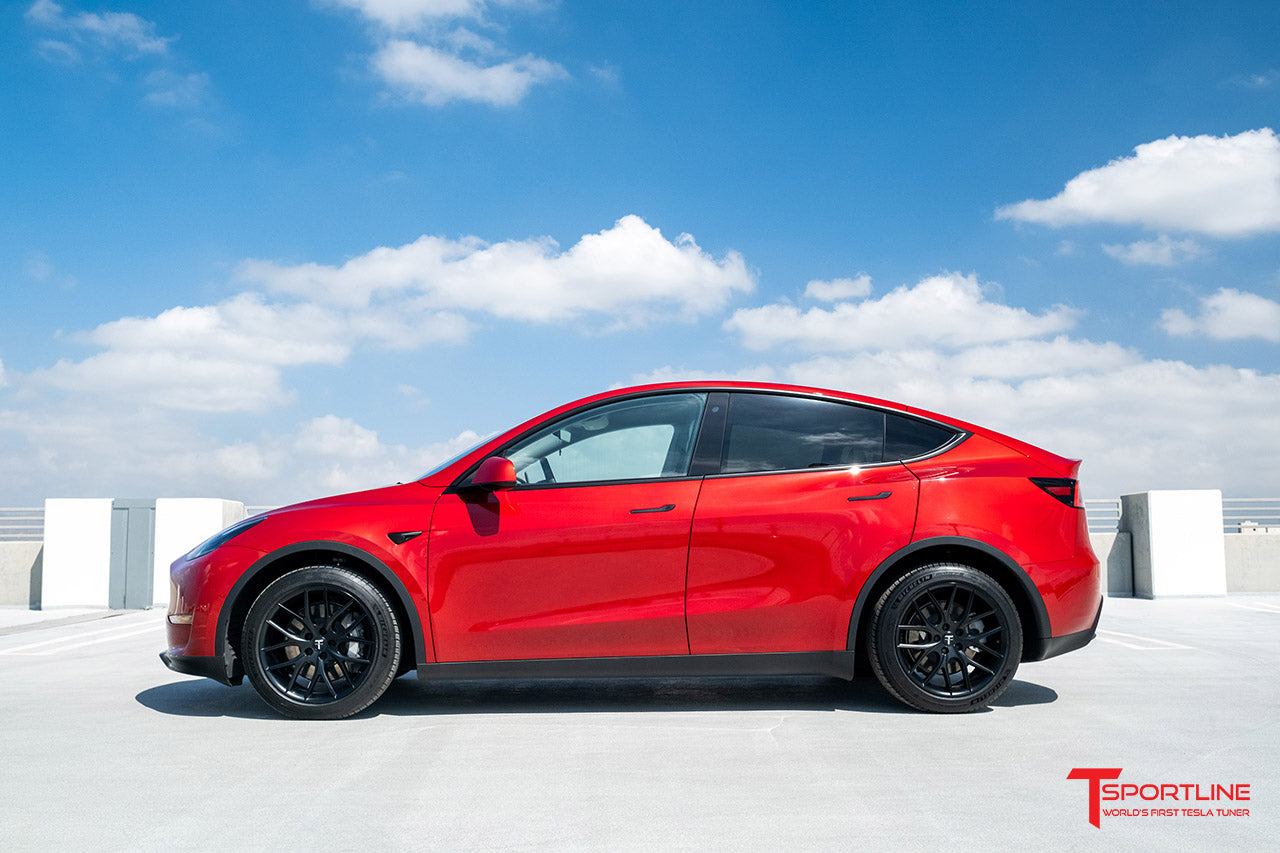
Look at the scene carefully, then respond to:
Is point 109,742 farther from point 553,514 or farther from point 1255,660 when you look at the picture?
point 1255,660

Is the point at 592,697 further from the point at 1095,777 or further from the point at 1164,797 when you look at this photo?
the point at 1164,797

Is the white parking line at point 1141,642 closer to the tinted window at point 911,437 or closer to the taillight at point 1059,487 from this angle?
the taillight at point 1059,487

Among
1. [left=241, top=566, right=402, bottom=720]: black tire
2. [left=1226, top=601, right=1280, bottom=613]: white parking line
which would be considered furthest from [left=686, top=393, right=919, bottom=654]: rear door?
[left=1226, top=601, right=1280, bottom=613]: white parking line

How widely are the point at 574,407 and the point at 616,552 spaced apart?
0.80 metres

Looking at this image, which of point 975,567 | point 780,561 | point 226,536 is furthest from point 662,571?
point 226,536

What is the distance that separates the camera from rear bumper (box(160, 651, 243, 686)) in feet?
15.4

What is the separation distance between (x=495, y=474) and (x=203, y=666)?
1.71 meters

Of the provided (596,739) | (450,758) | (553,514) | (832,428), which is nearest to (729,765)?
(596,739)

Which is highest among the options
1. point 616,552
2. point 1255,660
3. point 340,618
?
point 616,552

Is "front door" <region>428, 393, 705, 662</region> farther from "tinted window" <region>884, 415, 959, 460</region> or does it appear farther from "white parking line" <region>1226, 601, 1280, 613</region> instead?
"white parking line" <region>1226, 601, 1280, 613</region>

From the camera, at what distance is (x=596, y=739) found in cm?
412

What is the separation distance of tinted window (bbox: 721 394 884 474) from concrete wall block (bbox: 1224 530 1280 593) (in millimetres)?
12060

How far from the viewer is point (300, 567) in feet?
15.5

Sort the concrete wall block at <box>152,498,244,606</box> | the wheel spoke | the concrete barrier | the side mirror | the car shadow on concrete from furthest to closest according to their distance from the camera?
the concrete barrier
the concrete wall block at <box>152,498,244,606</box>
the car shadow on concrete
the wheel spoke
the side mirror
